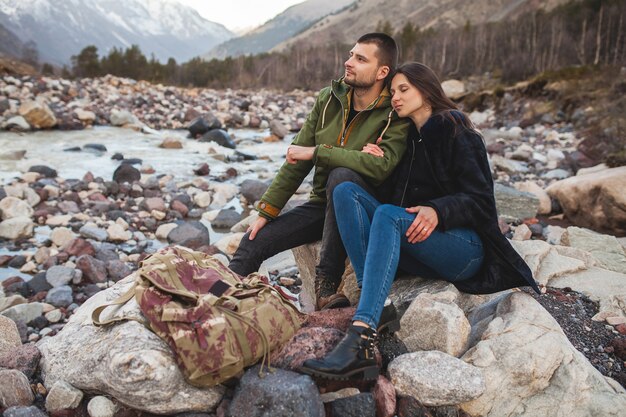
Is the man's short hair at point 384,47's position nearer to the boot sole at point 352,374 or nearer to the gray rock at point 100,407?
the boot sole at point 352,374

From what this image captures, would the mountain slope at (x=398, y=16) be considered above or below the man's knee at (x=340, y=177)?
above

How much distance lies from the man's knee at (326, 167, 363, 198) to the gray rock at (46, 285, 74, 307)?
282cm

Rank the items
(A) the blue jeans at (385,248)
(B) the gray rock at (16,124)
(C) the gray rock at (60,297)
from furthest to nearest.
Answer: (B) the gray rock at (16,124) < (C) the gray rock at (60,297) < (A) the blue jeans at (385,248)

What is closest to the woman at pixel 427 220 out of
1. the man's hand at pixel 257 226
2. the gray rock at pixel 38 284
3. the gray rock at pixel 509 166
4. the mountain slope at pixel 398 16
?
the man's hand at pixel 257 226

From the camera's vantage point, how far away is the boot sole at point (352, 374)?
2225 mm

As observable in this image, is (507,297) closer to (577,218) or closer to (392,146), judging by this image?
(392,146)

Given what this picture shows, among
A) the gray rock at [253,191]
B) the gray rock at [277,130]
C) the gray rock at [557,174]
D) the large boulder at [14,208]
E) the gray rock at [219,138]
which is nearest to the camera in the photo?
the large boulder at [14,208]

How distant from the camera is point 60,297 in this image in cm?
436

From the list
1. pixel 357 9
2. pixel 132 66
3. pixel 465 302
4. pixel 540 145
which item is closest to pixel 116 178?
pixel 465 302

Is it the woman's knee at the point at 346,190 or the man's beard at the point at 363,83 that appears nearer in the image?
the woman's knee at the point at 346,190

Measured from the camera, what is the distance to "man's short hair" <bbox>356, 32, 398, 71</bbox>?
3.31 meters

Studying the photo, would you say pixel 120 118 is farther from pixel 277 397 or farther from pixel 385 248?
pixel 277 397

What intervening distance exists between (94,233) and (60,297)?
1859 millimetres

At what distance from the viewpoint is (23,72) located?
2108 cm
